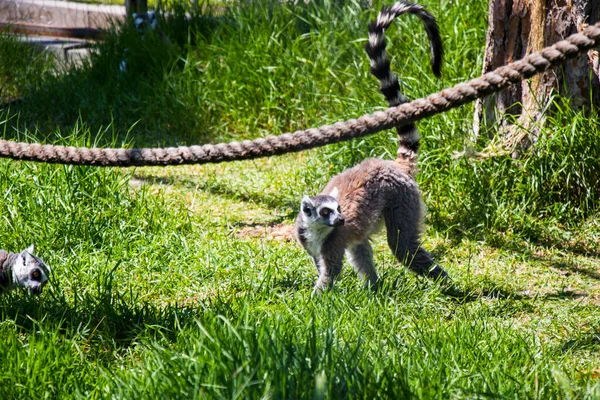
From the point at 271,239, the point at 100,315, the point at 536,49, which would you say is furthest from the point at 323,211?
the point at 536,49

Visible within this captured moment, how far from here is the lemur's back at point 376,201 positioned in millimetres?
3883

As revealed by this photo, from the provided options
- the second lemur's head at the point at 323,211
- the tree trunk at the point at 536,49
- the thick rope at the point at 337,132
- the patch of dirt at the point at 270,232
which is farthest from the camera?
the patch of dirt at the point at 270,232

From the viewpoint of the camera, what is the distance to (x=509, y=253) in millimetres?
4281

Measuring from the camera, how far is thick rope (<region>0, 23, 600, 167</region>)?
106 inches

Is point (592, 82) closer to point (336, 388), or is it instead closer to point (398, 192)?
point (398, 192)

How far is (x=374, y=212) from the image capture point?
390 centimetres

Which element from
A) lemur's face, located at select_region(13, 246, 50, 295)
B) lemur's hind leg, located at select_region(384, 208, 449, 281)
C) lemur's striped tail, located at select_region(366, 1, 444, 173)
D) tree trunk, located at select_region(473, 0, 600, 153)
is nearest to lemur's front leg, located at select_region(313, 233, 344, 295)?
lemur's hind leg, located at select_region(384, 208, 449, 281)

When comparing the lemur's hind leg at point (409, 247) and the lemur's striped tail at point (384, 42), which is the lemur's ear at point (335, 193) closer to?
the lemur's hind leg at point (409, 247)

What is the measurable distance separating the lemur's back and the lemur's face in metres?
1.52

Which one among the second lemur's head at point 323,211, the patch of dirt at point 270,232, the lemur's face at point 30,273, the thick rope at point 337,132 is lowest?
the patch of dirt at point 270,232

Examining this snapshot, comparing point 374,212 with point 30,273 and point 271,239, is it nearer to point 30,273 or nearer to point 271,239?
point 271,239

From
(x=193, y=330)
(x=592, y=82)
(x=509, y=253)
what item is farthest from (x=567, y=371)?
(x=592, y=82)

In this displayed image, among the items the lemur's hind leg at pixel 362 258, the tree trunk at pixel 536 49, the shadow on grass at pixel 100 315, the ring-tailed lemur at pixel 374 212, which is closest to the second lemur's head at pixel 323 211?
the ring-tailed lemur at pixel 374 212

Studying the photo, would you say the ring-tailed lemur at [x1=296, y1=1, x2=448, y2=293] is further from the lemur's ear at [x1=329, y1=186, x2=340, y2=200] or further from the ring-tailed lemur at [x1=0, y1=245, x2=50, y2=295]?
the ring-tailed lemur at [x1=0, y1=245, x2=50, y2=295]
